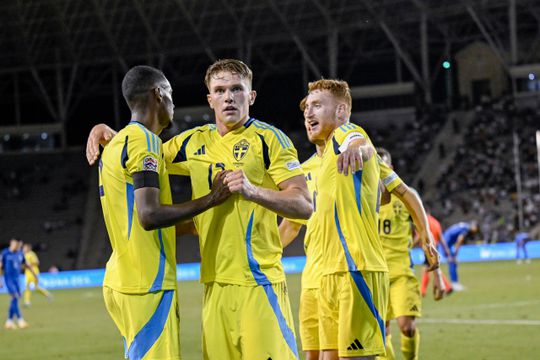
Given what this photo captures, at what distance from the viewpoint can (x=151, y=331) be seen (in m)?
5.73

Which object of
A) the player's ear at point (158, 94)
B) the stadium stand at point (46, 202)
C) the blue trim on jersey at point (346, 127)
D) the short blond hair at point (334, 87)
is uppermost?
the stadium stand at point (46, 202)

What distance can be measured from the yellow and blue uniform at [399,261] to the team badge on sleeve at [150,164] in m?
5.36

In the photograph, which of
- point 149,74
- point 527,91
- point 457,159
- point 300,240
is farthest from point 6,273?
point 527,91

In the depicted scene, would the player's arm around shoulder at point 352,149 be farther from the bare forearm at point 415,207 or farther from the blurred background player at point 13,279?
the blurred background player at point 13,279

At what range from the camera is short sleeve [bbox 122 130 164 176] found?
5707 mm

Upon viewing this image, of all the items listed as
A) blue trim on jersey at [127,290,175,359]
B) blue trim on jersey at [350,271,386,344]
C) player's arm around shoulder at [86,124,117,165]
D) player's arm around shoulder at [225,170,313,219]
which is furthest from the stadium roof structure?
blue trim on jersey at [127,290,175,359]

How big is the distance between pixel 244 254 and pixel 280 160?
621 mm

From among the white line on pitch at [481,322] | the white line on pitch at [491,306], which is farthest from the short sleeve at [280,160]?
the white line on pitch at [491,306]

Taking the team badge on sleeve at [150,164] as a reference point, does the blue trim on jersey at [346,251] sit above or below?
below

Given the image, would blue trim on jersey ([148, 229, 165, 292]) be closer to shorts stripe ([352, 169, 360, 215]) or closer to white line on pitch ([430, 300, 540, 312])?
shorts stripe ([352, 169, 360, 215])

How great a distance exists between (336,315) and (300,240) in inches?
1476

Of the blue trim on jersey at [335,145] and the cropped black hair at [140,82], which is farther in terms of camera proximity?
the blue trim on jersey at [335,145]

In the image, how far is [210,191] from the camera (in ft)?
18.9

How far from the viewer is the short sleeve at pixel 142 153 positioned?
18.7 ft
